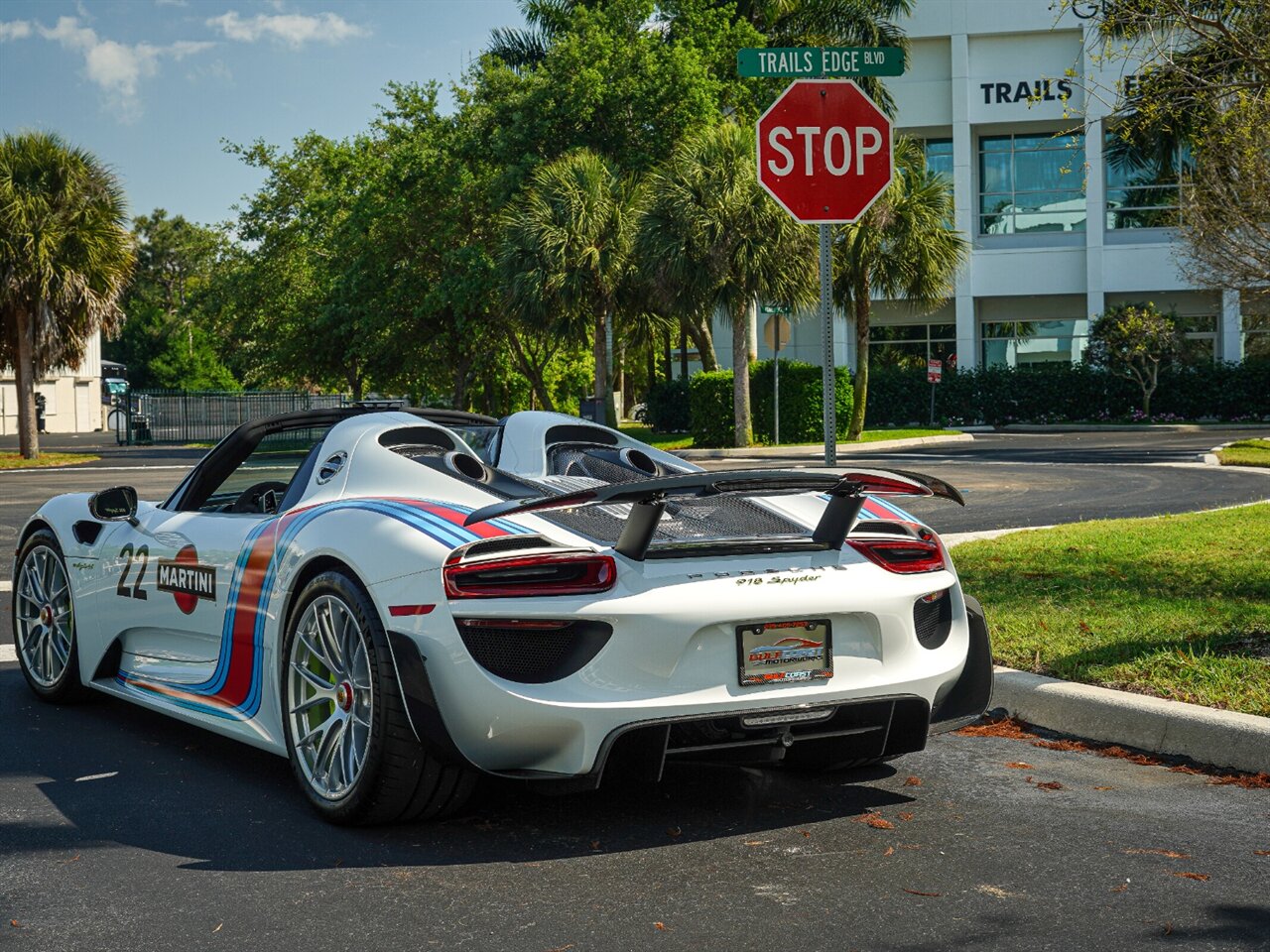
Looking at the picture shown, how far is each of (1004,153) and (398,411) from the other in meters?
49.6

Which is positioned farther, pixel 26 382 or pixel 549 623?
pixel 26 382

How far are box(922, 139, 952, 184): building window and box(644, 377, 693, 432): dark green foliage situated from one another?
13.5 m

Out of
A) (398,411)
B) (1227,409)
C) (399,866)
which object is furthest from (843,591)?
(1227,409)

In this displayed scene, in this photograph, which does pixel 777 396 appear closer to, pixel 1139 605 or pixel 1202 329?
pixel 1202 329

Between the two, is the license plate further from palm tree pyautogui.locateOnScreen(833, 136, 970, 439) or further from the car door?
palm tree pyautogui.locateOnScreen(833, 136, 970, 439)

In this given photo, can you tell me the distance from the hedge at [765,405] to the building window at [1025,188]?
19.8 m

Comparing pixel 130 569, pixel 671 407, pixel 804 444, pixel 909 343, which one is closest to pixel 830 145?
pixel 130 569

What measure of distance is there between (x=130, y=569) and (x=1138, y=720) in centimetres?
392

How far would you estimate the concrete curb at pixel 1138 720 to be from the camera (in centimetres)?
524

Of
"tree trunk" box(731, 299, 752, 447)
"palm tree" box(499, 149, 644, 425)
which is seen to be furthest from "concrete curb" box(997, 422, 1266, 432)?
"palm tree" box(499, 149, 644, 425)

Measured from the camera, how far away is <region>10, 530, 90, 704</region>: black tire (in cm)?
635

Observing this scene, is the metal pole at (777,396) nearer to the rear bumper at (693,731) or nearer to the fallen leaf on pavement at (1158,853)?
the rear bumper at (693,731)

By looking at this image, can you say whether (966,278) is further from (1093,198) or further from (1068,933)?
(1068,933)

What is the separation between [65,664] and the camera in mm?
6387
